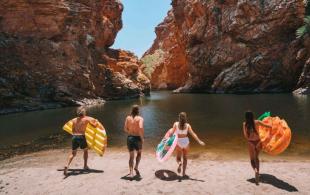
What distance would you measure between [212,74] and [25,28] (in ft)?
142

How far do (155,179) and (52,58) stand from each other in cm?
5486

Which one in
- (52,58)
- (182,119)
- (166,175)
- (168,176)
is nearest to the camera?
(182,119)

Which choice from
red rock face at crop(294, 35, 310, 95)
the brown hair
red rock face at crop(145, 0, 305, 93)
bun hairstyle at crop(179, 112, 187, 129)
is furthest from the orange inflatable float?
red rock face at crop(145, 0, 305, 93)

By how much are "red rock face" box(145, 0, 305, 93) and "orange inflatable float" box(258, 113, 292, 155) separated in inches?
2392

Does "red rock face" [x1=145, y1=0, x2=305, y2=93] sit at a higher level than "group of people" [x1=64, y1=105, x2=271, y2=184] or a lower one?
higher

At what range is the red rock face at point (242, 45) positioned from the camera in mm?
71125

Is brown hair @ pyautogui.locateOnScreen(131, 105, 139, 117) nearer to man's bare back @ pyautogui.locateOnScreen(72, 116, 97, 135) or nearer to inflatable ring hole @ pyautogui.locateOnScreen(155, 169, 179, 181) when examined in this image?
man's bare back @ pyautogui.locateOnScreen(72, 116, 97, 135)

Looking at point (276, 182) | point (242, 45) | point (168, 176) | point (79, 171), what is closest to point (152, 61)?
point (242, 45)

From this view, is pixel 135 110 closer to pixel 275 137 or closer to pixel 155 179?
pixel 155 179

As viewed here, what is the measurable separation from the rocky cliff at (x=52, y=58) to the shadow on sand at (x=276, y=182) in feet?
154

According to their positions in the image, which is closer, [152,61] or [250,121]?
[250,121]

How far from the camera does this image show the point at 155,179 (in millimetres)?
12898

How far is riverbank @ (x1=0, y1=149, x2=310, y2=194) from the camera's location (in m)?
11.6

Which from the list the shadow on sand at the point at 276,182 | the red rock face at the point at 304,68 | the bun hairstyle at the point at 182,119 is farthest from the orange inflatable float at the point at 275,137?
the red rock face at the point at 304,68
